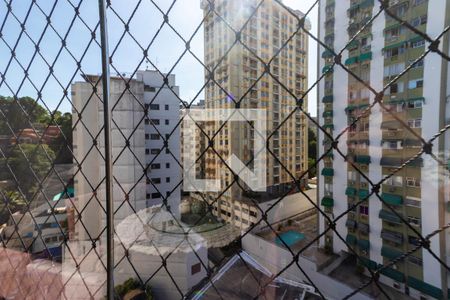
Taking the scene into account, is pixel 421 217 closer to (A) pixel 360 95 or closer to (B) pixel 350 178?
(B) pixel 350 178

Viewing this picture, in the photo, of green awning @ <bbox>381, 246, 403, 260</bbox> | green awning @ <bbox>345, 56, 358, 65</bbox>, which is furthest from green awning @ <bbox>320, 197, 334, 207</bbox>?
green awning @ <bbox>345, 56, 358, 65</bbox>

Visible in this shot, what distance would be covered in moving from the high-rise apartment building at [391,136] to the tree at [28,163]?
2932 millimetres

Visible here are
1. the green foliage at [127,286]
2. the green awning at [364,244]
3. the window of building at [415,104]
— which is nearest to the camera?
the green foliage at [127,286]

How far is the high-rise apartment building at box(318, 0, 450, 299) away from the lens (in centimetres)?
362

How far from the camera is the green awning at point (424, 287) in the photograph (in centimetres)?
412

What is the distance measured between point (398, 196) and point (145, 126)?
5.68 m

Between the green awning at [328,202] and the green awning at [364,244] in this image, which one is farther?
the green awning at [328,202]

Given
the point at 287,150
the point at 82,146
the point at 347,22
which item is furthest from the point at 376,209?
the point at 82,146

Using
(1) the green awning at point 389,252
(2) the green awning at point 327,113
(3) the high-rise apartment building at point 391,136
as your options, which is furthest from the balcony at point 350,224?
(2) the green awning at point 327,113

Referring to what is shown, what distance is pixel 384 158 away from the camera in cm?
430

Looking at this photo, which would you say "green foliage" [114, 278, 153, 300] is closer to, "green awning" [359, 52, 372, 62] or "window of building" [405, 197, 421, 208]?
"window of building" [405, 197, 421, 208]

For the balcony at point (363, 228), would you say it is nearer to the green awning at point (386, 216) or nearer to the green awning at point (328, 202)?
the green awning at point (386, 216)

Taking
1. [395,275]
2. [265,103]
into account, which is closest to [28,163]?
[395,275]

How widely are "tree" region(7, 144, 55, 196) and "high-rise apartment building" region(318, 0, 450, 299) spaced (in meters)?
2.93
